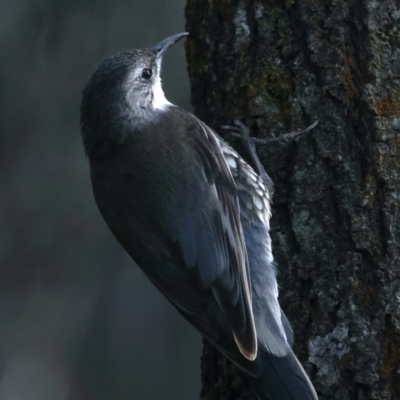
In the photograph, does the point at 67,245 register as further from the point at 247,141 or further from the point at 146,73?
the point at 247,141

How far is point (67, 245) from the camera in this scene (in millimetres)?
5848

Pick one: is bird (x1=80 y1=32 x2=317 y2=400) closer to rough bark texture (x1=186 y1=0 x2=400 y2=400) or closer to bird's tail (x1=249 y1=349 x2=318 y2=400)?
bird's tail (x1=249 y1=349 x2=318 y2=400)

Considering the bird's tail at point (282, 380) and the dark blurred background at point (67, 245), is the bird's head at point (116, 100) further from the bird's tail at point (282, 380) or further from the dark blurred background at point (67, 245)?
the dark blurred background at point (67, 245)

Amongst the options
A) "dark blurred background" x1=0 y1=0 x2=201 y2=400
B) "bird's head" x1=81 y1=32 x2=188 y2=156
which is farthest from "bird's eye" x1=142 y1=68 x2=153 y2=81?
"dark blurred background" x1=0 y1=0 x2=201 y2=400

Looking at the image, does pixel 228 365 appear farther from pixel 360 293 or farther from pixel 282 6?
pixel 282 6

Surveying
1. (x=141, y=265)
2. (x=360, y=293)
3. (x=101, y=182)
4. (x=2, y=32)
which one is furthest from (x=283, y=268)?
(x=2, y=32)

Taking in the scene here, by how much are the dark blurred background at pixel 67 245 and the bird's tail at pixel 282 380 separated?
2.51 m

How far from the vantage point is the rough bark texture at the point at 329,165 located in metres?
3.15

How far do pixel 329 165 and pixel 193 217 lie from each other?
1.94 feet

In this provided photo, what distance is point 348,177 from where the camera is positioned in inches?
130

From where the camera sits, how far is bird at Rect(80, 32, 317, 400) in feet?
10.8

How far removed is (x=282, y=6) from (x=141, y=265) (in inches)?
48.5

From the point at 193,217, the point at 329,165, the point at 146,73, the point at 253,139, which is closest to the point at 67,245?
the point at 146,73

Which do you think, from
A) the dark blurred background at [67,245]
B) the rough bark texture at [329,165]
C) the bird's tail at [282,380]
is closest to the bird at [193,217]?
the bird's tail at [282,380]
